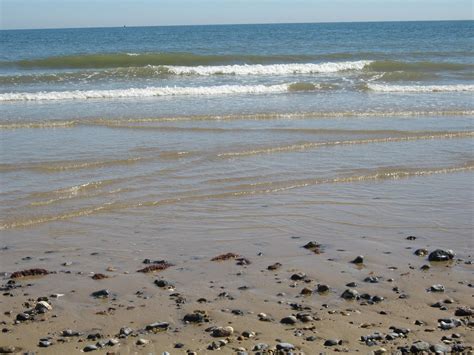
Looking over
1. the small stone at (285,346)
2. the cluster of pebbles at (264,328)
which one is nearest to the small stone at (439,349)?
the cluster of pebbles at (264,328)

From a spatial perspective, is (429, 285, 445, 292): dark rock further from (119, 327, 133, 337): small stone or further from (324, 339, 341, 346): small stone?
(119, 327, 133, 337): small stone

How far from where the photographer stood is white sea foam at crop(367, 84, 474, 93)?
25562 millimetres

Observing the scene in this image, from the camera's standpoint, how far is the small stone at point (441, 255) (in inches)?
298

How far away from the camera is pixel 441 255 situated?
758 cm

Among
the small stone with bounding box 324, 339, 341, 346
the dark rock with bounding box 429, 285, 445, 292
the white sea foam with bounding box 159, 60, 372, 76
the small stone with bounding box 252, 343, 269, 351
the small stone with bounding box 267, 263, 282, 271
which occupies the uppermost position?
the white sea foam with bounding box 159, 60, 372, 76

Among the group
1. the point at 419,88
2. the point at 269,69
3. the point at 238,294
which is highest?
the point at 269,69

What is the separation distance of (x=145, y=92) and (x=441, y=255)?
1851 centimetres

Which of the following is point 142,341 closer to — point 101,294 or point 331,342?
point 101,294

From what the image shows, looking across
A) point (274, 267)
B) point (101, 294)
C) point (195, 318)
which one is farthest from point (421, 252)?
point (101, 294)

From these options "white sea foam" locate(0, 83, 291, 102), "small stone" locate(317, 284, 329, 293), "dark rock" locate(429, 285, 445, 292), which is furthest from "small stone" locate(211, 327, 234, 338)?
"white sea foam" locate(0, 83, 291, 102)

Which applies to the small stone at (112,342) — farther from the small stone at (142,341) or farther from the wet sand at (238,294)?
the small stone at (142,341)

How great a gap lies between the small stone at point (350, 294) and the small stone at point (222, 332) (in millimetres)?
1307

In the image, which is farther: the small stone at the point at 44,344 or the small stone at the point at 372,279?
the small stone at the point at 372,279

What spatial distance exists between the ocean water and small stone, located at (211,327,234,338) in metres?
2.76
